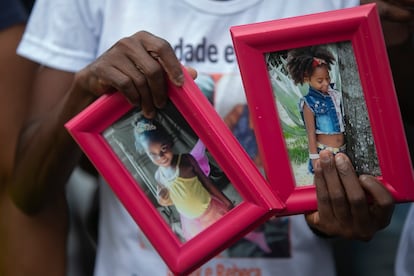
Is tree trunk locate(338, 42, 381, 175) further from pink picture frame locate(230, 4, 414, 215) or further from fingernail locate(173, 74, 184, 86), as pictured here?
fingernail locate(173, 74, 184, 86)

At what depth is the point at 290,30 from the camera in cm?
146

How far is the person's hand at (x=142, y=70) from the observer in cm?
155

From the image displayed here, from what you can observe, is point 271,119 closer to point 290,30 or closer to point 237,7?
point 290,30

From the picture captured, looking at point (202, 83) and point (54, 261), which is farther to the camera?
point (54, 261)

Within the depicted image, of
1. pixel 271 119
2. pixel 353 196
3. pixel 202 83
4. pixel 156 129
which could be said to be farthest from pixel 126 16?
pixel 353 196

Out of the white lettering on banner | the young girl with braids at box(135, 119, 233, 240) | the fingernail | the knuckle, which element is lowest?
the knuckle

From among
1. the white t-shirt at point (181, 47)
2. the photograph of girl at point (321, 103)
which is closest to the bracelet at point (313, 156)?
the photograph of girl at point (321, 103)

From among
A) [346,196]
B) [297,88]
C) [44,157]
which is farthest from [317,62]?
[44,157]

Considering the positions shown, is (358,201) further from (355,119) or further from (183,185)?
(183,185)

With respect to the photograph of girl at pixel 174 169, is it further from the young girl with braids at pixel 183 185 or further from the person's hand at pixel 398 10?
the person's hand at pixel 398 10

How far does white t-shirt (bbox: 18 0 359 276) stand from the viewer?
1.79 meters

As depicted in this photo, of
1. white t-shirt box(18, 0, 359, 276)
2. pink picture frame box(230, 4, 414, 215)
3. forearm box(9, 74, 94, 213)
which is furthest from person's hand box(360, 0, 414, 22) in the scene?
forearm box(9, 74, 94, 213)

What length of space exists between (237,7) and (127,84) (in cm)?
33

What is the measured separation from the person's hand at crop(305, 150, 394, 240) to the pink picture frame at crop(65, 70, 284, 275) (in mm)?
77
